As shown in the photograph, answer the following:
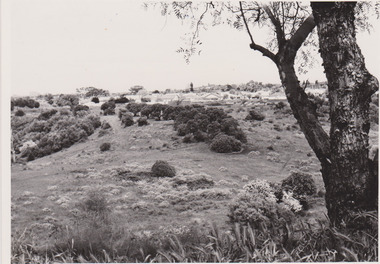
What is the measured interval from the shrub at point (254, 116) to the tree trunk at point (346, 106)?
1.32 meters

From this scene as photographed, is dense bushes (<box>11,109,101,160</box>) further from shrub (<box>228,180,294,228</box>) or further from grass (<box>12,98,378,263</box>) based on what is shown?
shrub (<box>228,180,294,228</box>)

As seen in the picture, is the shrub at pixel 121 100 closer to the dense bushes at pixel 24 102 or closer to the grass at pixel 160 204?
the grass at pixel 160 204

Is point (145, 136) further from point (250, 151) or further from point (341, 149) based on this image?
point (341, 149)

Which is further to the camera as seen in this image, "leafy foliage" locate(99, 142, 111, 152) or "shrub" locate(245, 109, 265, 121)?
"shrub" locate(245, 109, 265, 121)

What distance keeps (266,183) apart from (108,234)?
2.24 m

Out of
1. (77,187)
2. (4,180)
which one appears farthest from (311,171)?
(4,180)

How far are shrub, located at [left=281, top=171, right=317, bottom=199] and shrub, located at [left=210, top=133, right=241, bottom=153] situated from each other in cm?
84

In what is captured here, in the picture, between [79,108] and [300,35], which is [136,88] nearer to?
Result: [79,108]

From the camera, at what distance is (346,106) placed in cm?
454

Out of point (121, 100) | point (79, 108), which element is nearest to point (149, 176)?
point (121, 100)

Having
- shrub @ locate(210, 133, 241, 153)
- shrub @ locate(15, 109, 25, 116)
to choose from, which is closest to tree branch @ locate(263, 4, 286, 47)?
shrub @ locate(210, 133, 241, 153)

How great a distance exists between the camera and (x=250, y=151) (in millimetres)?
5609

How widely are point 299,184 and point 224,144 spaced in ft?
3.92

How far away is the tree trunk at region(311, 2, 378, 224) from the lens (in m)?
4.49
